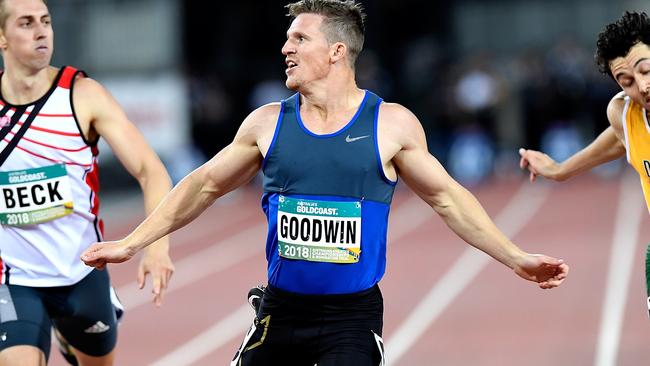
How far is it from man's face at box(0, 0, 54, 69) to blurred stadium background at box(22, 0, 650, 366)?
36.4 ft

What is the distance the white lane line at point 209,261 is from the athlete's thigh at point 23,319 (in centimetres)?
567

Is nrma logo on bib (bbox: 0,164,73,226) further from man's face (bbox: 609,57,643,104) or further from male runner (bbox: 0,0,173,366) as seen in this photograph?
man's face (bbox: 609,57,643,104)

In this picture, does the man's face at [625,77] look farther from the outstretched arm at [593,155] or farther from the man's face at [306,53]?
the man's face at [306,53]

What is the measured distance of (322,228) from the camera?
16.1 ft

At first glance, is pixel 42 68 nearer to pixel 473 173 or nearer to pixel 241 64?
pixel 473 173

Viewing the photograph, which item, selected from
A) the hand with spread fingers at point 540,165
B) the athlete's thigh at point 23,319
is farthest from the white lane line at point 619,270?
the athlete's thigh at point 23,319

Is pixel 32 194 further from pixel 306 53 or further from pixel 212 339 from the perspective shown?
pixel 212 339

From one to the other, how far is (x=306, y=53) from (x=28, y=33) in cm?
139

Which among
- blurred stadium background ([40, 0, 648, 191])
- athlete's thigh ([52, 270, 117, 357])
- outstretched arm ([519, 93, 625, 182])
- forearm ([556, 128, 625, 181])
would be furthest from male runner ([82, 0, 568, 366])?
blurred stadium background ([40, 0, 648, 191])

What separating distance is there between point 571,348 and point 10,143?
4.68 meters

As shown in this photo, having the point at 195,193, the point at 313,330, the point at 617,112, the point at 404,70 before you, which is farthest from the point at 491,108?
the point at 313,330

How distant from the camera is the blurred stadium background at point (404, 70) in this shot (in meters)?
20.7

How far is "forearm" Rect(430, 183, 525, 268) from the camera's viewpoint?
16.4 ft

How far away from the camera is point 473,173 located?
21.9 m
